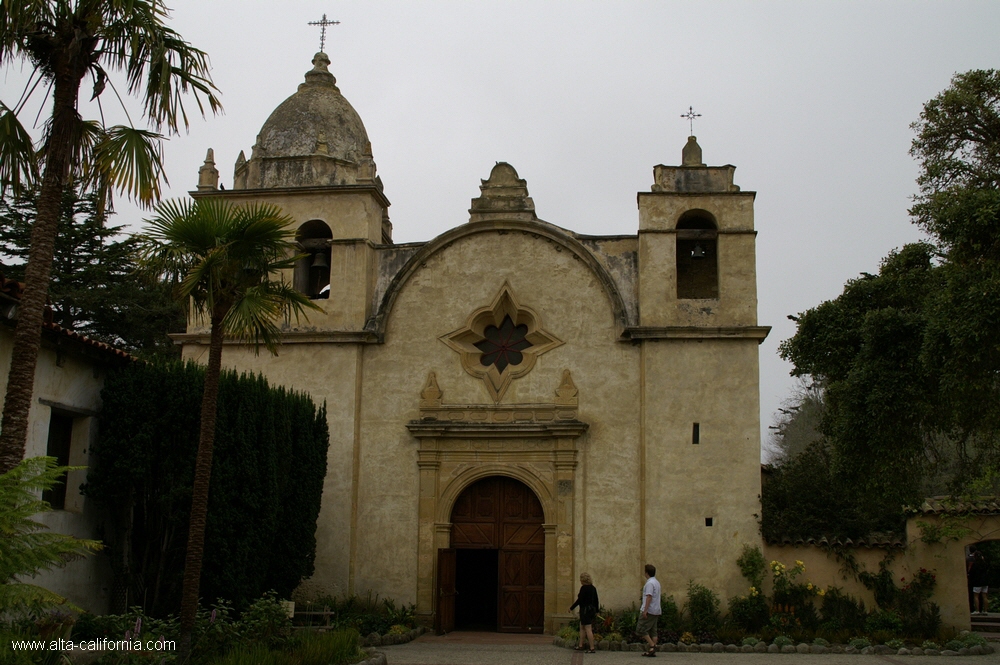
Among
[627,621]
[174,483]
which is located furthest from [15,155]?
[627,621]

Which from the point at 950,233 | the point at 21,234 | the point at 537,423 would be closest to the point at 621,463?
the point at 537,423

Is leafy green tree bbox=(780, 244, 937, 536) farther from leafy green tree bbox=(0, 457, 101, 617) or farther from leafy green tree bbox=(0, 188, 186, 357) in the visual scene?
leafy green tree bbox=(0, 188, 186, 357)

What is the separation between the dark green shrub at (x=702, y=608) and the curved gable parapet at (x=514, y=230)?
548cm

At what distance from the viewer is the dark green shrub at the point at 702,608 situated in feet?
58.3

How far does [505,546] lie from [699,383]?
508cm

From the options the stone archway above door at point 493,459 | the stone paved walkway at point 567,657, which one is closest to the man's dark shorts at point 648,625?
the stone paved walkway at point 567,657

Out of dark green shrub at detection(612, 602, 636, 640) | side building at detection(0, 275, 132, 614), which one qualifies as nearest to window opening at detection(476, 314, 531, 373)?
dark green shrub at detection(612, 602, 636, 640)

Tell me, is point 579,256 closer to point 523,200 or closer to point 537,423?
point 523,200

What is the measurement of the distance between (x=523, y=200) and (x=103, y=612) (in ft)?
→ 37.2

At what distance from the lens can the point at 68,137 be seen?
422 inches

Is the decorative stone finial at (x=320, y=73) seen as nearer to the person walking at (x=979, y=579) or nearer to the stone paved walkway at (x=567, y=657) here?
the stone paved walkway at (x=567, y=657)

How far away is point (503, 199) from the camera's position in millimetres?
20906

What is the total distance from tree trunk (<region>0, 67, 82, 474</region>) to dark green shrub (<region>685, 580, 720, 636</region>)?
12280 millimetres

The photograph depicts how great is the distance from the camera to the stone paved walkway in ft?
49.8
